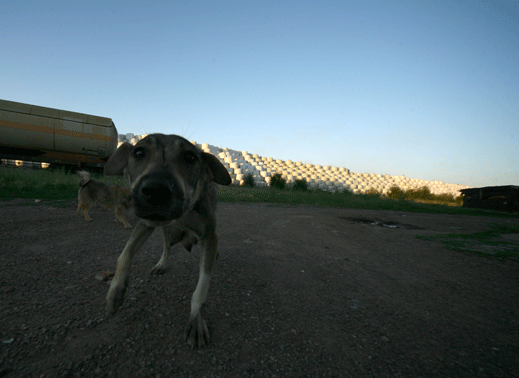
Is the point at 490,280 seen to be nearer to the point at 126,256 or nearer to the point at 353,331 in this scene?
the point at 353,331

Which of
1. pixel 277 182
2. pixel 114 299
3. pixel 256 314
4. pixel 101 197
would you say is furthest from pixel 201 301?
pixel 277 182

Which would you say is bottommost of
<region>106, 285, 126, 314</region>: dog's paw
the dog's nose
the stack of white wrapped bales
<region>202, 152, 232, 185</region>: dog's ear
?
<region>106, 285, 126, 314</region>: dog's paw

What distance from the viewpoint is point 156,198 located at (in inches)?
57.7

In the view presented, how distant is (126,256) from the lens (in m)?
1.91

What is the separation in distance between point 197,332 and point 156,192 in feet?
3.05

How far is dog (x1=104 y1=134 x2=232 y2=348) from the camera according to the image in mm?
1495

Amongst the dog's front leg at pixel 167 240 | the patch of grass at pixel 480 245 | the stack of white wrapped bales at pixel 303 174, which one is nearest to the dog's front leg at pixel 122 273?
the dog's front leg at pixel 167 240

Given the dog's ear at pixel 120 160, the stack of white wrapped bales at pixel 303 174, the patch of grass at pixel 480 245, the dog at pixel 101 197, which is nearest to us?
the dog's ear at pixel 120 160

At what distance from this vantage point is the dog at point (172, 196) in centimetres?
150

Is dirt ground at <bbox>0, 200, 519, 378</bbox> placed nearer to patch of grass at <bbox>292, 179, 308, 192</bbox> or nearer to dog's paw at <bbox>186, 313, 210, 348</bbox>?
dog's paw at <bbox>186, 313, 210, 348</bbox>

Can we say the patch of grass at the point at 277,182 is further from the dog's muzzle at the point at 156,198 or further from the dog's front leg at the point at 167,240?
the dog's muzzle at the point at 156,198

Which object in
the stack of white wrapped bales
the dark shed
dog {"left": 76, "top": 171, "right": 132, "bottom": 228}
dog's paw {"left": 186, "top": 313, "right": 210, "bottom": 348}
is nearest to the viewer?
dog's paw {"left": 186, "top": 313, "right": 210, "bottom": 348}

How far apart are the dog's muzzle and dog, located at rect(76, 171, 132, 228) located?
3.71m

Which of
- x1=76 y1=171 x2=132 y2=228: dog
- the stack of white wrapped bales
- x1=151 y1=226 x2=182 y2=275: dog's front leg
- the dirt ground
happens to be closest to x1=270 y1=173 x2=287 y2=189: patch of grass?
the stack of white wrapped bales
